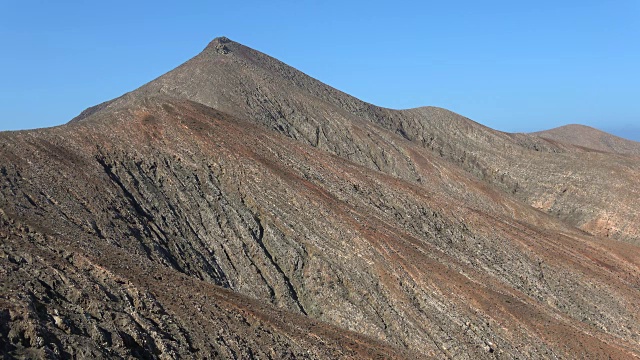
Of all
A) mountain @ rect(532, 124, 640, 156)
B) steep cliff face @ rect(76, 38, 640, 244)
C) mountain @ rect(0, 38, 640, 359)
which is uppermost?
mountain @ rect(532, 124, 640, 156)

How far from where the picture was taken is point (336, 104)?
273 feet

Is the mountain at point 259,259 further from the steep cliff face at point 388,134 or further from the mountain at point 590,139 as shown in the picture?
the mountain at point 590,139

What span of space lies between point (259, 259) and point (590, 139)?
371ft

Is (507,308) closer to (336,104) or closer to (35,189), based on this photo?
(35,189)

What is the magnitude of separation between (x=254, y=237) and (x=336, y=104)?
150 ft

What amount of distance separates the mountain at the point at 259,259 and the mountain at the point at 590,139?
7808cm

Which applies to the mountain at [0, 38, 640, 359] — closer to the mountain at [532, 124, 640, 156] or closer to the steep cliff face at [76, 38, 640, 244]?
the steep cliff face at [76, 38, 640, 244]

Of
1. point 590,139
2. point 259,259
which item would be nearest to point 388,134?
point 259,259

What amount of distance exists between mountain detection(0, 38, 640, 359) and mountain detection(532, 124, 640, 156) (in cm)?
7808

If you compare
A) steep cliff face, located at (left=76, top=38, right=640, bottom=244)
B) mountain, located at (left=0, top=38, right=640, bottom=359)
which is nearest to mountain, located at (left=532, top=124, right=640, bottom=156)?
steep cliff face, located at (left=76, top=38, right=640, bottom=244)

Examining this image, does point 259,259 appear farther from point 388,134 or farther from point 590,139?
point 590,139

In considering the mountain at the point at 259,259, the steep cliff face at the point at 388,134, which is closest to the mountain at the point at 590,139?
the steep cliff face at the point at 388,134

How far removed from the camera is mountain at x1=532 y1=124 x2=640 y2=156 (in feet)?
423

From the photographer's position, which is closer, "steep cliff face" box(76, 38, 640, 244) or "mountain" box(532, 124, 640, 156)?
"steep cliff face" box(76, 38, 640, 244)
